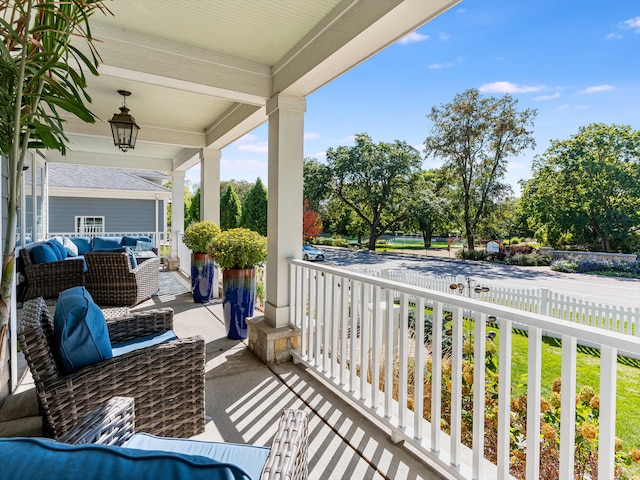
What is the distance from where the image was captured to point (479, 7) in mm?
Result: 8883

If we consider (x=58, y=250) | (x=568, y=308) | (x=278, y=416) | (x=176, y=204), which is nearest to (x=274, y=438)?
(x=278, y=416)

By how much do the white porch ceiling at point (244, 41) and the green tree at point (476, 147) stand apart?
8.99 meters

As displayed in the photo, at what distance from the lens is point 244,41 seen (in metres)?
2.89

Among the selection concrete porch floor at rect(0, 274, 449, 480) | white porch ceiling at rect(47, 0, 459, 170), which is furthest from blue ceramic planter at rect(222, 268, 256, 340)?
white porch ceiling at rect(47, 0, 459, 170)

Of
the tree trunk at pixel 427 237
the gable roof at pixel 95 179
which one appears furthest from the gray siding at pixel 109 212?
the tree trunk at pixel 427 237

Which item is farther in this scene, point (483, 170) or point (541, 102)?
point (541, 102)

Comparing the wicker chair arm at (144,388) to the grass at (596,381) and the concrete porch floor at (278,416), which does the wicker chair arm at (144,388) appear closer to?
the concrete porch floor at (278,416)

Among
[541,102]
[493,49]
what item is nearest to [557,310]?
[541,102]

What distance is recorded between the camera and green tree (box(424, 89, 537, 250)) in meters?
11.1

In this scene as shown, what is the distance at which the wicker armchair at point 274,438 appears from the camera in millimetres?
964

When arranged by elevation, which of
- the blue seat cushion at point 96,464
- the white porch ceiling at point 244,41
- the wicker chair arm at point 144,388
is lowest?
the wicker chair arm at point 144,388

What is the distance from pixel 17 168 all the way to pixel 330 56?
2.02m

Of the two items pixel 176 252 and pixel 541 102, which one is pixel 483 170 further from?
pixel 176 252

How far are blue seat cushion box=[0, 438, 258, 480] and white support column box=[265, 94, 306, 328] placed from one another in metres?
2.73
